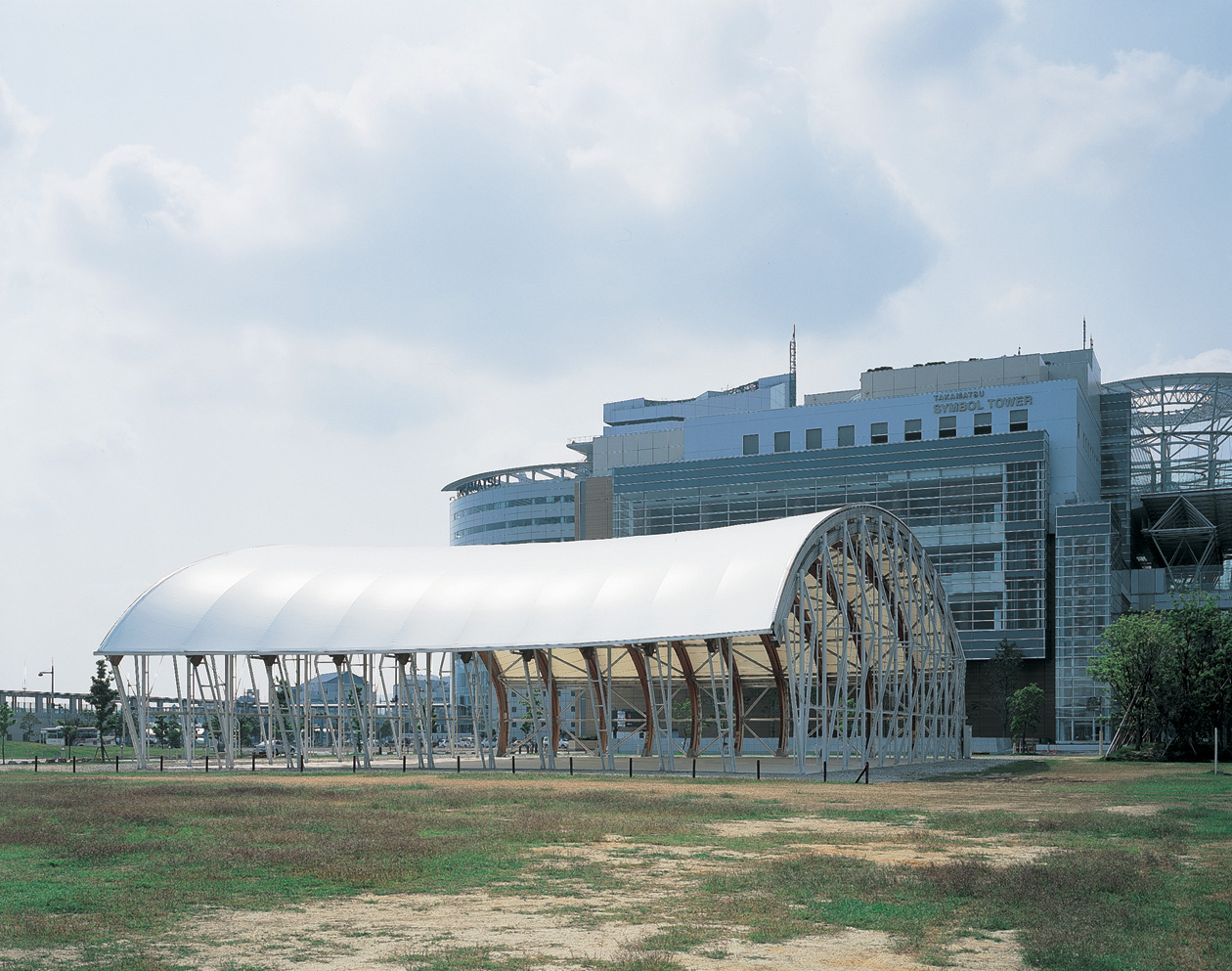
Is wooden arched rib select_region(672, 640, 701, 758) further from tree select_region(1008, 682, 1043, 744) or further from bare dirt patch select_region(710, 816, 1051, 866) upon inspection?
bare dirt patch select_region(710, 816, 1051, 866)

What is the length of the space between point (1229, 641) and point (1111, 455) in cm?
6181

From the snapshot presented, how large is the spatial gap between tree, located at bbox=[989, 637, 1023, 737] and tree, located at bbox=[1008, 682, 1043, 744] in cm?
409

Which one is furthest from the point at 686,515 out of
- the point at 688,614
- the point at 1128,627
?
the point at 688,614

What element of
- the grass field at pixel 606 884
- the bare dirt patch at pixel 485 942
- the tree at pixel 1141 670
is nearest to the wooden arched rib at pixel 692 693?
the tree at pixel 1141 670

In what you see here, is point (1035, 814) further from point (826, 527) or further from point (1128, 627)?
point (1128, 627)

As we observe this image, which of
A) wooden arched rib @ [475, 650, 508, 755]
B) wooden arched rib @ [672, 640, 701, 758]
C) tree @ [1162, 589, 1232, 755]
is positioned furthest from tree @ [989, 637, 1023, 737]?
wooden arched rib @ [475, 650, 508, 755]

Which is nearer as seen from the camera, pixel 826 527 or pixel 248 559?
pixel 826 527

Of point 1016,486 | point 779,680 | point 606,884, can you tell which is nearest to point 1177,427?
point 1016,486

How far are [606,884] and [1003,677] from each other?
99280 mm

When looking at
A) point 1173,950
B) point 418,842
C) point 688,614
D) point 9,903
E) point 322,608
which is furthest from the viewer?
point 322,608

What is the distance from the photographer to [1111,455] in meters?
136

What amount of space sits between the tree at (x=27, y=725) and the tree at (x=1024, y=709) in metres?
111

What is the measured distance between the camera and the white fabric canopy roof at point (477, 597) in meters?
56.5

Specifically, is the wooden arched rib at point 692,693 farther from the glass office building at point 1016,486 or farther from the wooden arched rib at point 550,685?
the glass office building at point 1016,486
